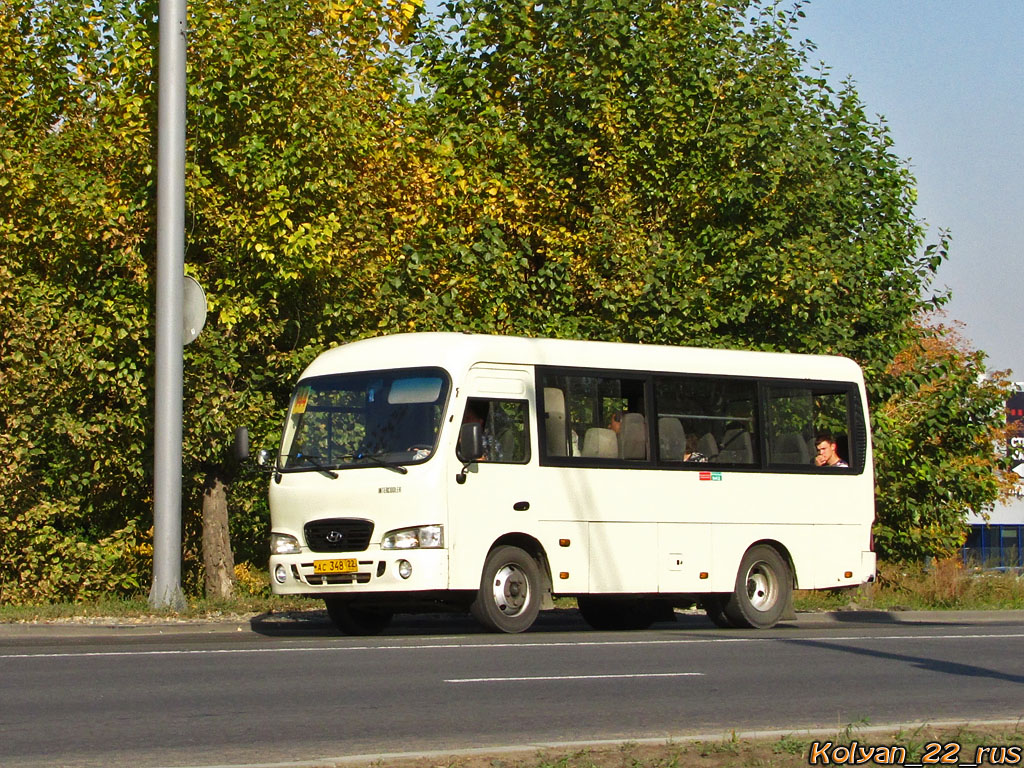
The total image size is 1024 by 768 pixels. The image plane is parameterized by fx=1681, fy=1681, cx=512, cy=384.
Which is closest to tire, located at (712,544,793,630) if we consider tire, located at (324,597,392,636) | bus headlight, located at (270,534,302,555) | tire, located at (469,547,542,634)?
tire, located at (469,547,542,634)

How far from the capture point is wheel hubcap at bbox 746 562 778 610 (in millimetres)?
19166

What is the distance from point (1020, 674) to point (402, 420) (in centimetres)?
650

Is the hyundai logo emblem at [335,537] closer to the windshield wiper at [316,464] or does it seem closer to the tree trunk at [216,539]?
the windshield wiper at [316,464]

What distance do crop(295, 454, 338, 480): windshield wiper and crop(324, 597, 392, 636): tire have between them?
1.47 meters

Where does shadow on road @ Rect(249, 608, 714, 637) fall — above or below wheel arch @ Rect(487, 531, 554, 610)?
below

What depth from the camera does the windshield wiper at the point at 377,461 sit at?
16047mm

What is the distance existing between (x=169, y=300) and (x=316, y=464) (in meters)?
3.08

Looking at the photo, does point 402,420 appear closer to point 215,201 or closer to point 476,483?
point 476,483

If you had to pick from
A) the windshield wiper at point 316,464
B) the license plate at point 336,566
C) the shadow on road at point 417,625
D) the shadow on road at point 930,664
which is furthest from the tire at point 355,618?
the shadow on road at point 930,664

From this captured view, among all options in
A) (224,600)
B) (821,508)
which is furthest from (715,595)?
(224,600)

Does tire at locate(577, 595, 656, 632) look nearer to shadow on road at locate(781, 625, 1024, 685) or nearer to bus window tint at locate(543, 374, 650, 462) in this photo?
bus window tint at locate(543, 374, 650, 462)

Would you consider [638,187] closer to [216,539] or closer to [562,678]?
[216,539]

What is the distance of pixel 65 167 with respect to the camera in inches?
773

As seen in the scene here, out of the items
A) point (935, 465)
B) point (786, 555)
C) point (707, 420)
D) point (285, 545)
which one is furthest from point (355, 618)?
point (935, 465)
